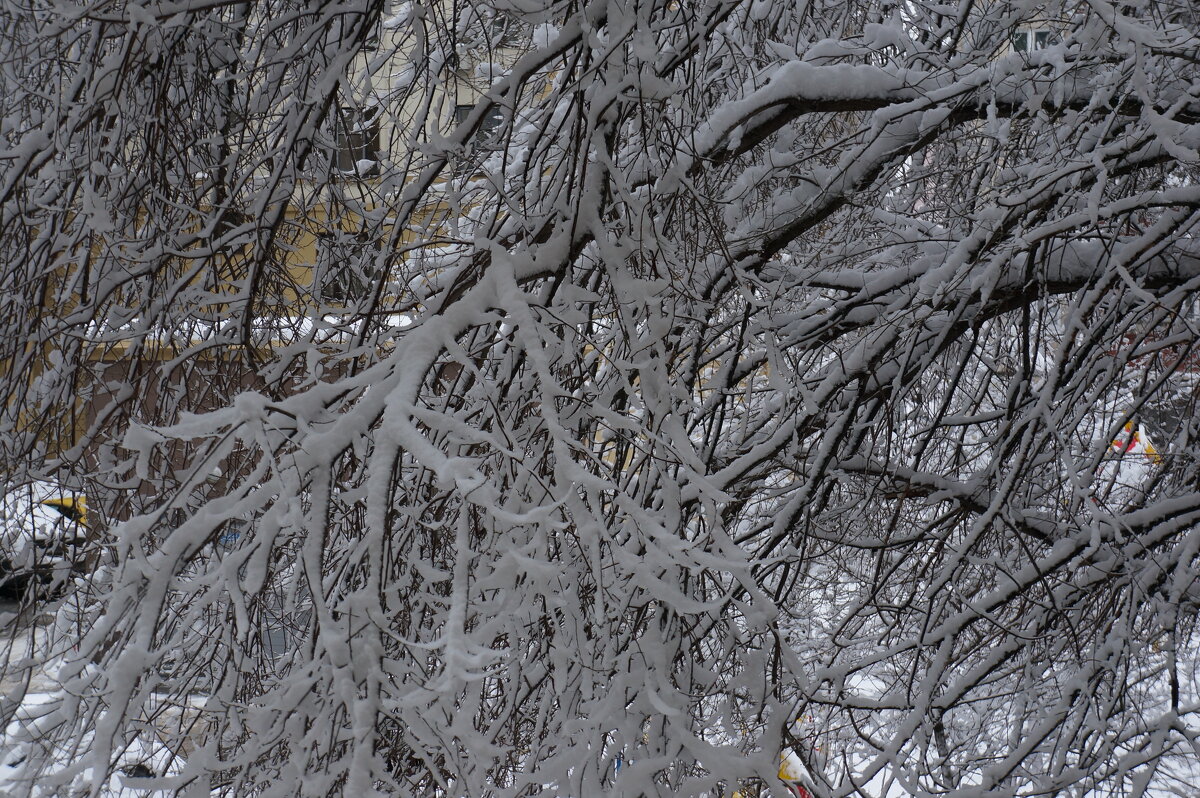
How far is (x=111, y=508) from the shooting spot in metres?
3.02

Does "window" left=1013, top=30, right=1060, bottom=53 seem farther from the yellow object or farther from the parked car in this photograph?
the parked car

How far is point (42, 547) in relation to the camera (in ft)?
11.2

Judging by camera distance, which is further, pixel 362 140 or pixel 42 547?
pixel 362 140

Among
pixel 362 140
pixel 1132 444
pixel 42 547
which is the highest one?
pixel 1132 444

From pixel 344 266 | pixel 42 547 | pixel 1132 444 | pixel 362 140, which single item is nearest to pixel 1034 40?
pixel 1132 444

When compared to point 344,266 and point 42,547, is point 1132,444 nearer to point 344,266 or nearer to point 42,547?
point 344,266

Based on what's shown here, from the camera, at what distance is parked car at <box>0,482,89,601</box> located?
2.98 m

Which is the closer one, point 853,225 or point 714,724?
point 714,724

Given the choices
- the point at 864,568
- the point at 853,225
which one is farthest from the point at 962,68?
the point at 864,568

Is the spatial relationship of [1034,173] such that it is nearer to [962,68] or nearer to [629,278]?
[962,68]

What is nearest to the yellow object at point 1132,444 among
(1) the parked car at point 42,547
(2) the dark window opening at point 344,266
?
(2) the dark window opening at point 344,266

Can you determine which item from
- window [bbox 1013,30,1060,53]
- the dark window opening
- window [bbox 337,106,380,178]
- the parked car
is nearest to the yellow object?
window [bbox 1013,30,1060,53]

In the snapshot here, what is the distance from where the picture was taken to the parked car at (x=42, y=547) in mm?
2980

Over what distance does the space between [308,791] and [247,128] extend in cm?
198
